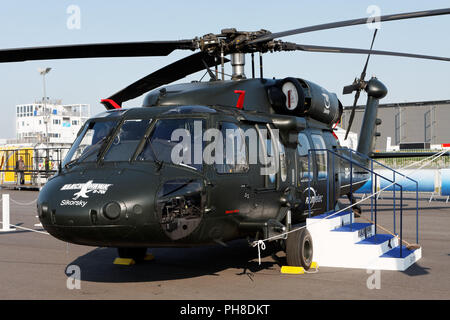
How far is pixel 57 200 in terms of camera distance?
21.2 ft

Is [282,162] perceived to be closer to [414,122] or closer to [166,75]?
[166,75]

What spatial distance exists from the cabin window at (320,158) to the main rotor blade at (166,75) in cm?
236

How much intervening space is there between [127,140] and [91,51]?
1900 mm

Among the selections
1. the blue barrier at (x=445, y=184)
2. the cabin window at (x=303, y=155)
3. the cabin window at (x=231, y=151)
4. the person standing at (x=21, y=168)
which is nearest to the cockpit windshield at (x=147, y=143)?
the cabin window at (x=231, y=151)

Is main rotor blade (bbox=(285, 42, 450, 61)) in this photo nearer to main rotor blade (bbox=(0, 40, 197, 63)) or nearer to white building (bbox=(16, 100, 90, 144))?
main rotor blade (bbox=(0, 40, 197, 63))

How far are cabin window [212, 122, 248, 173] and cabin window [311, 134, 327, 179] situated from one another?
2882 millimetres

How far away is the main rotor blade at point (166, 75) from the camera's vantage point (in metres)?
10.2

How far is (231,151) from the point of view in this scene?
7602mm

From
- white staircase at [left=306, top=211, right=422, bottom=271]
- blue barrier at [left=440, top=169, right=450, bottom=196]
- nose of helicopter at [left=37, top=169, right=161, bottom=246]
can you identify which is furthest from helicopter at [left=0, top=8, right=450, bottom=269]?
blue barrier at [left=440, top=169, right=450, bottom=196]

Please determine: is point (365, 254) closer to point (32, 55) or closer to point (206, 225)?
point (206, 225)

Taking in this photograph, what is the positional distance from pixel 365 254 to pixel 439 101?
6353cm

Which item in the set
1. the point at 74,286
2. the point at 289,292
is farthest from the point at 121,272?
the point at 289,292

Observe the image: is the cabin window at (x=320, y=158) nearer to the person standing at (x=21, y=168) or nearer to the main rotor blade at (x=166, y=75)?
the main rotor blade at (x=166, y=75)

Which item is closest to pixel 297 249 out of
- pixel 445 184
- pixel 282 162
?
pixel 282 162
